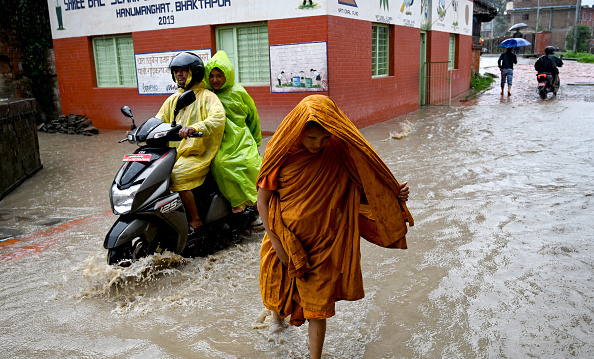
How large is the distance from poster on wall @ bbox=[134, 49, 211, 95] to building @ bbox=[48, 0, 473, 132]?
3 cm

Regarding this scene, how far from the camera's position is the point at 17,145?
7395 millimetres

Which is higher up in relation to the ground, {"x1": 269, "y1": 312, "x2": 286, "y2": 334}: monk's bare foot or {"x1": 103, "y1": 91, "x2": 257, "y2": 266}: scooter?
{"x1": 103, "y1": 91, "x2": 257, "y2": 266}: scooter

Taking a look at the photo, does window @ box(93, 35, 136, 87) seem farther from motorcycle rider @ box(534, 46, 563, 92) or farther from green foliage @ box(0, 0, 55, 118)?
motorcycle rider @ box(534, 46, 563, 92)

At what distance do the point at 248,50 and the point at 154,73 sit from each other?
275 centimetres

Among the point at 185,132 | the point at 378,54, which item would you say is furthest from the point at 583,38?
the point at 185,132

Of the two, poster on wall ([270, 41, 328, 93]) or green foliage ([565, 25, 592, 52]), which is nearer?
poster on wall ([270, 41, 328, 93])

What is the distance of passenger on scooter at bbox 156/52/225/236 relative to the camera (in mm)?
4145

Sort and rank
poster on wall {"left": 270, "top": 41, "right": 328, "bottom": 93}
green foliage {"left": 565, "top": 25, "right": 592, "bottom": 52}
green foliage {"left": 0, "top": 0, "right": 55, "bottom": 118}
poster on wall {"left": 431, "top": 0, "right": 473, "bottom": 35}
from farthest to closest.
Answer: green foliage {"left": 565, "top": 25, "right": 592, "bottom": 52}, poster on wall {"left": 431, "top": 0, "right": 473, "bottom": 35}, green foliage {"left": 0, "top": 0, "right": 55, "bottom": 118}, poster on wall {"left": 270, "top": 41, "right": 328, "bottom": 93}

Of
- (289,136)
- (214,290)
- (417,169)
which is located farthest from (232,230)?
(417,169)

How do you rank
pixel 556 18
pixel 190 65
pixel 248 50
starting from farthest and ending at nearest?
pixel 556 18
pixel 248 50
pixel 190 65

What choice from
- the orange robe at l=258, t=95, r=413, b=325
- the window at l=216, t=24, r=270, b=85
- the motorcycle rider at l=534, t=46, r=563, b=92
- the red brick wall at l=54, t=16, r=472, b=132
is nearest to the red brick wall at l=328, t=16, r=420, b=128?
the red brick wall at l=54, t=16, r=472, b=132

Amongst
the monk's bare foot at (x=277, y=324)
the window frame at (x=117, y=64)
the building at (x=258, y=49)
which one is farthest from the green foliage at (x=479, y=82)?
the monk's bare foot at (x=277, y=324)

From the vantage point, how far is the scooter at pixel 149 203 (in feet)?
11.9

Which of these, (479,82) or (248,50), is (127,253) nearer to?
(248,50)
